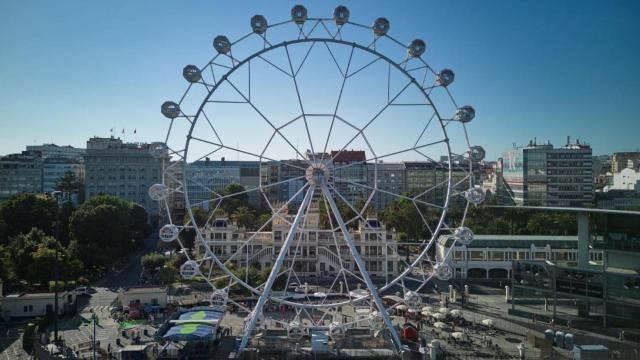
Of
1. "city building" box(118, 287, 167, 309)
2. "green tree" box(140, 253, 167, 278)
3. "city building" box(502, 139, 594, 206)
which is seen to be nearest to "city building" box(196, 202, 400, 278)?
"green tree" box(140, 253, 167, 278)

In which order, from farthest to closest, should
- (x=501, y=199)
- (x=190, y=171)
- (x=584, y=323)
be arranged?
(x=190, y=171) < (x=501, y=199) < (x=584, y=323)

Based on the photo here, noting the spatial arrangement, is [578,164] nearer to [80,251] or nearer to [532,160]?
[532,160]

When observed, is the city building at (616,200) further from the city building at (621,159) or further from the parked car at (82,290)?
the parked car at (82,290)

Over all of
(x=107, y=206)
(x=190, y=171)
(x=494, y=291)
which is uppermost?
(x=190, y=171)

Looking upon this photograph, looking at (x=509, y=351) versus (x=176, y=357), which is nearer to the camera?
(x=176, y=357)

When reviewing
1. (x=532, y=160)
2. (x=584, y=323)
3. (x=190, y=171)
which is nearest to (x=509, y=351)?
(x=584, y=323)

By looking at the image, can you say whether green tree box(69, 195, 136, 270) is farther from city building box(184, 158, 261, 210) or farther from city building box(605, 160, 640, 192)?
city building box(605, 160, 640, 192)

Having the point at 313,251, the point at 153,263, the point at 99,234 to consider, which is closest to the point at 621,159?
the point at 313,251
